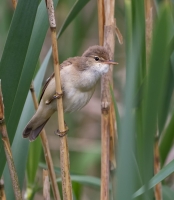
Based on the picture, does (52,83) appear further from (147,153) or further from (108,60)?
(147,153)

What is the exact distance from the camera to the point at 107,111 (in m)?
1.41

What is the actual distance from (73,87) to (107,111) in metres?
0.41

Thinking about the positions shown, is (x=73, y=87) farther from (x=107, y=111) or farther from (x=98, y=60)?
(x=107, y=111)

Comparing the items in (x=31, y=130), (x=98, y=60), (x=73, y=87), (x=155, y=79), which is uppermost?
(x=155, y=79)

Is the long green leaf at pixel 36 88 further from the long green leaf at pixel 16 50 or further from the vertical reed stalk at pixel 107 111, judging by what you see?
the vertical reed stalk at pixel 107 111

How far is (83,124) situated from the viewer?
313 centimetres

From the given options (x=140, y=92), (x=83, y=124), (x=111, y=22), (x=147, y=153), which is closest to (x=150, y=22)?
(x=111, y=22)

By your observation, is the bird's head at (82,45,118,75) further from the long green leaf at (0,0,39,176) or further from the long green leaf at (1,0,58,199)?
the long green leaf at (0,0,39,176)

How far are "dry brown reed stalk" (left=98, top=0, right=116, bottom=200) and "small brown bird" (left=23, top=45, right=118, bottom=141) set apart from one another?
17cm

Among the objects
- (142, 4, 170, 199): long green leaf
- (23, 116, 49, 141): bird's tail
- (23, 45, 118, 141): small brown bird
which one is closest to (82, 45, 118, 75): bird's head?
(23, 45, 118, 141): small brown bird

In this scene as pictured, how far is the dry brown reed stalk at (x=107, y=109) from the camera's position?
1.39 metres

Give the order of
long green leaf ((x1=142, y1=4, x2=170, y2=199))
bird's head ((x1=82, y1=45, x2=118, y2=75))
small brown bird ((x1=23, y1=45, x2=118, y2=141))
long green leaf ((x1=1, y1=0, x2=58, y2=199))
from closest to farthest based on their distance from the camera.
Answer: long green leaf ((x1=142, y1=4, x2=170, y2=199))
long green leaf ((x1=1, y1=0, x2=58, y2=199))
bird's head ((x1=82, y1=45, x2=118, y2=75))
small brown bird ((x1=23, y1=45, x2=118, y2=141))

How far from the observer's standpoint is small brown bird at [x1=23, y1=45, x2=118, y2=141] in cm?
172

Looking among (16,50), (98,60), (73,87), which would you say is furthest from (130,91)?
(73,87)
